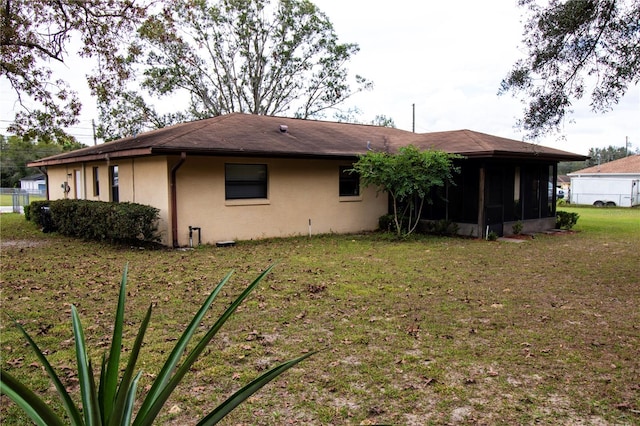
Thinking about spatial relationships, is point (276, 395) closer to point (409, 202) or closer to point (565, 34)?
point (565, 34)

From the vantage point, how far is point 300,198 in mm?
14516

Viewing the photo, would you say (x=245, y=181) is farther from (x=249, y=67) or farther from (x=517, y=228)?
(x=249, y=67)

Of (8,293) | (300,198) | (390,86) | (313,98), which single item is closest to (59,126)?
(300,198)

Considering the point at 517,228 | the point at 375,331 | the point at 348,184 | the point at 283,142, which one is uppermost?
the point at 283,142

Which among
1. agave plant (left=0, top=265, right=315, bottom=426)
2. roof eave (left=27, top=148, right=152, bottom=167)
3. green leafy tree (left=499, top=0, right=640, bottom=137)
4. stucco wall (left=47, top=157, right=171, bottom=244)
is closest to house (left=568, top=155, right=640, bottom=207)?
green leafy tree (left=499, top=0, right=640, bottom=137)

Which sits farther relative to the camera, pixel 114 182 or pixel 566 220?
pixel 566 220

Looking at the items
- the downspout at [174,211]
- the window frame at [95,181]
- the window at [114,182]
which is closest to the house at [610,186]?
the downspout at [174,211]

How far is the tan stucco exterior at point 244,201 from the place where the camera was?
40.5 ft

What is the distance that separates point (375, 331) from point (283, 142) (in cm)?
978

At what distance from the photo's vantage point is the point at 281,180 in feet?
46.1

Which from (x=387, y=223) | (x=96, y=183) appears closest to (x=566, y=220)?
(x=387, y=223)

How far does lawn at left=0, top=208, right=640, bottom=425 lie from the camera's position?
3721mm

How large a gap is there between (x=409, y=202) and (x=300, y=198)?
11.1 feet

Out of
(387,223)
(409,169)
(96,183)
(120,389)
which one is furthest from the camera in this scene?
(96,183)
